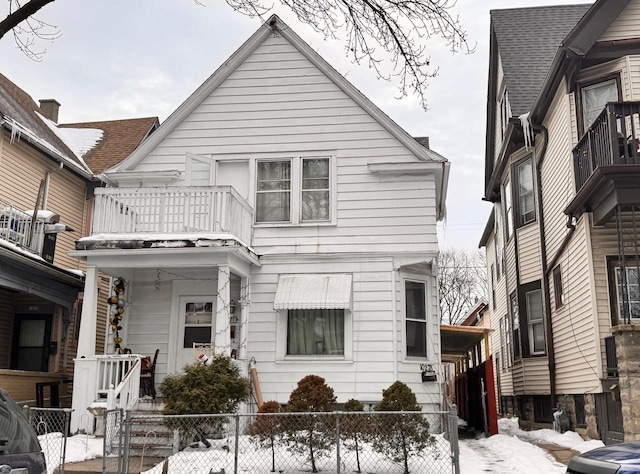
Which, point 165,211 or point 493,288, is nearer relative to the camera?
point 165,211

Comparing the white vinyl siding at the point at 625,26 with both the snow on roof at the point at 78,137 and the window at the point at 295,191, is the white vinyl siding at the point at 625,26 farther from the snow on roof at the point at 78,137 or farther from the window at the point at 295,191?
the snow on roof at the point at 78,137

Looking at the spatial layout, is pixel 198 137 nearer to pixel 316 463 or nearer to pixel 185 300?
pixel 185 300

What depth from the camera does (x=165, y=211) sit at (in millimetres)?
12570

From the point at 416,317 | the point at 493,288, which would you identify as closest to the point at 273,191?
the point at 416,317

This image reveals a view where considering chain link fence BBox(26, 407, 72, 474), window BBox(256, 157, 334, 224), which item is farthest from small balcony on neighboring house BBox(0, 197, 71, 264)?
window BBox(256, 157, 334, 224)

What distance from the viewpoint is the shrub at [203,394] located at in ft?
31.4

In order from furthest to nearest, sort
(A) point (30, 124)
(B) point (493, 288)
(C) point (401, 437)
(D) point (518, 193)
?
(B) point (493, 288)
(A) point (30, 124)
(D) point (518, 193)
(C) point (401, 437)

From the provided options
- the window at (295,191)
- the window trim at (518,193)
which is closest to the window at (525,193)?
the window trim at (518,193)

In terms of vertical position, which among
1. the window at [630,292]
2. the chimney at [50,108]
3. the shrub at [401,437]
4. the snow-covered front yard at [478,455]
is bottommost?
the snow-covered front yard at [478,455]

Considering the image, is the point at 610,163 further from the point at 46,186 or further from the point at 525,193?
the point at 46,186

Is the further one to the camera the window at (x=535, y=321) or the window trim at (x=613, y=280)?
the window at (x=535, y=321)

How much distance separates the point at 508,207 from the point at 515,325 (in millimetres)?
3263

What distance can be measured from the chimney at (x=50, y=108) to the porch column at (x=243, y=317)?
12.5m

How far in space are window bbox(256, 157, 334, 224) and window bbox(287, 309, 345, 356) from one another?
1953mm
